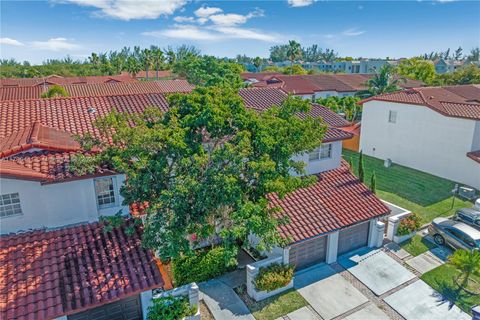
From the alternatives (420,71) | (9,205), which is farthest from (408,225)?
(420,71)

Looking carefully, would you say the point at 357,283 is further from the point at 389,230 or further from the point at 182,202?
the point at 182,202

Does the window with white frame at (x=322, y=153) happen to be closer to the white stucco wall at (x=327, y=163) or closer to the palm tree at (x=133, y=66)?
the white stucco wall at (x=327, y=163)

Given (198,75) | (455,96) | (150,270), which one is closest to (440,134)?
(455,96)

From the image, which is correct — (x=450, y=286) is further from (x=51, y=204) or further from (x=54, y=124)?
(x=54, y=124)

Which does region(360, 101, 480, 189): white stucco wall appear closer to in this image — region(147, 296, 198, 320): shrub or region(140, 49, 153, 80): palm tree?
region(147, 296, 198, 320): shrub

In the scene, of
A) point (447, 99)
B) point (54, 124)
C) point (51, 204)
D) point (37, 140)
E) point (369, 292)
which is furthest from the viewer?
point (447, 99)

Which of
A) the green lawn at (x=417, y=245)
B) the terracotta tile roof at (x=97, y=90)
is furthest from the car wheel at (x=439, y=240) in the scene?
the terracotta tile roof at (x=97, y=90)
